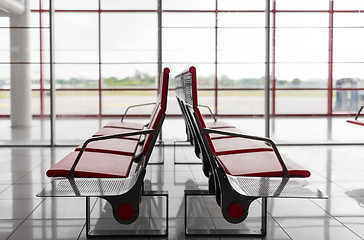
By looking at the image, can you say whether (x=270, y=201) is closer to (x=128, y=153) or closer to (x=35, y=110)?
(x=128, y=153)

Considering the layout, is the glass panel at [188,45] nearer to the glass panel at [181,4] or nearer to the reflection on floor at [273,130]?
the glass panel at [181,4]

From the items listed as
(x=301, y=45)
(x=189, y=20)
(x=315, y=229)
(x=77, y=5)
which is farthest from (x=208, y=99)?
(x=315, y=229)

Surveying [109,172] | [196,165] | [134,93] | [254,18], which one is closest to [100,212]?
[109,172]

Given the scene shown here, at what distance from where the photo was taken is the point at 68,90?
24.1 ft

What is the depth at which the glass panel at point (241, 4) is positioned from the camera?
7301 millimetres

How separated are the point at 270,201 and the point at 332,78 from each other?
3.88 metres

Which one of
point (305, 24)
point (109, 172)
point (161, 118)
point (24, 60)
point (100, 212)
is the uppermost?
point (305, 24)

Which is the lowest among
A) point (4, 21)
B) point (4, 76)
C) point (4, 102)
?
point (4, 102)

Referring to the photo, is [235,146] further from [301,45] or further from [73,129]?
[73,129]

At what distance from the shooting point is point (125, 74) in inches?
288

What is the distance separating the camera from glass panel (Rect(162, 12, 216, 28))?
7.29 meters

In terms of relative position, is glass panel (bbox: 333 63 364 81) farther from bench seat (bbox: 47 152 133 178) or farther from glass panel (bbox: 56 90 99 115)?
bench seat (bbox: 47 152 133 178)

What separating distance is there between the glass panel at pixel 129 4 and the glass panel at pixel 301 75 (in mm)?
2113

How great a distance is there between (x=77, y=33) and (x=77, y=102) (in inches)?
40.8
